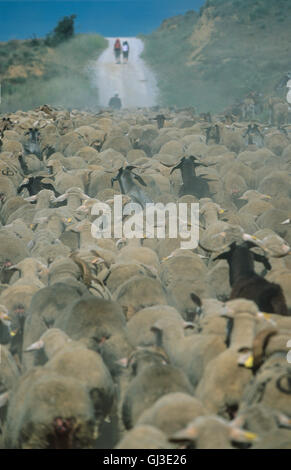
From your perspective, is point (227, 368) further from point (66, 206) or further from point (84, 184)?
point (84, 184)

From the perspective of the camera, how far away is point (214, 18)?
172ft

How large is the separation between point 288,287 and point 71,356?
2295 millimetres

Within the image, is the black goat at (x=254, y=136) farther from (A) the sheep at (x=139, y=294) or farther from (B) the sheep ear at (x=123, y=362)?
(B) the sheep ear at (x=123, y=362)

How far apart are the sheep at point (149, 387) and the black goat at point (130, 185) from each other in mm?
5759

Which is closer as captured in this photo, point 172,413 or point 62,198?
point 172,413

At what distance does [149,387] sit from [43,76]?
39.2m

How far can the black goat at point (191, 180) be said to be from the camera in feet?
32.9

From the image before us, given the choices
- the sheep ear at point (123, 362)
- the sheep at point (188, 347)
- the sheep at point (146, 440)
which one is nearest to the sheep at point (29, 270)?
the sheep at point (188, 347)

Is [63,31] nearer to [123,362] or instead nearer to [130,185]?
[130,185]

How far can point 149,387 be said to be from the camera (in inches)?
153

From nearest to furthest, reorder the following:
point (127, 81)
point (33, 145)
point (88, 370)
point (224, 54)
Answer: point (88, 370) → point (33, 145) → point (127, 81) → point (224, 54)

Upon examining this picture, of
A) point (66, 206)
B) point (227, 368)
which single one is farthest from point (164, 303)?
point (66, 206)

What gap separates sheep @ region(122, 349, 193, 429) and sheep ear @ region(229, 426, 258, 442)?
2.36 ft

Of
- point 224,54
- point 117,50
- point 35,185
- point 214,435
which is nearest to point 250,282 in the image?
point 214,435
